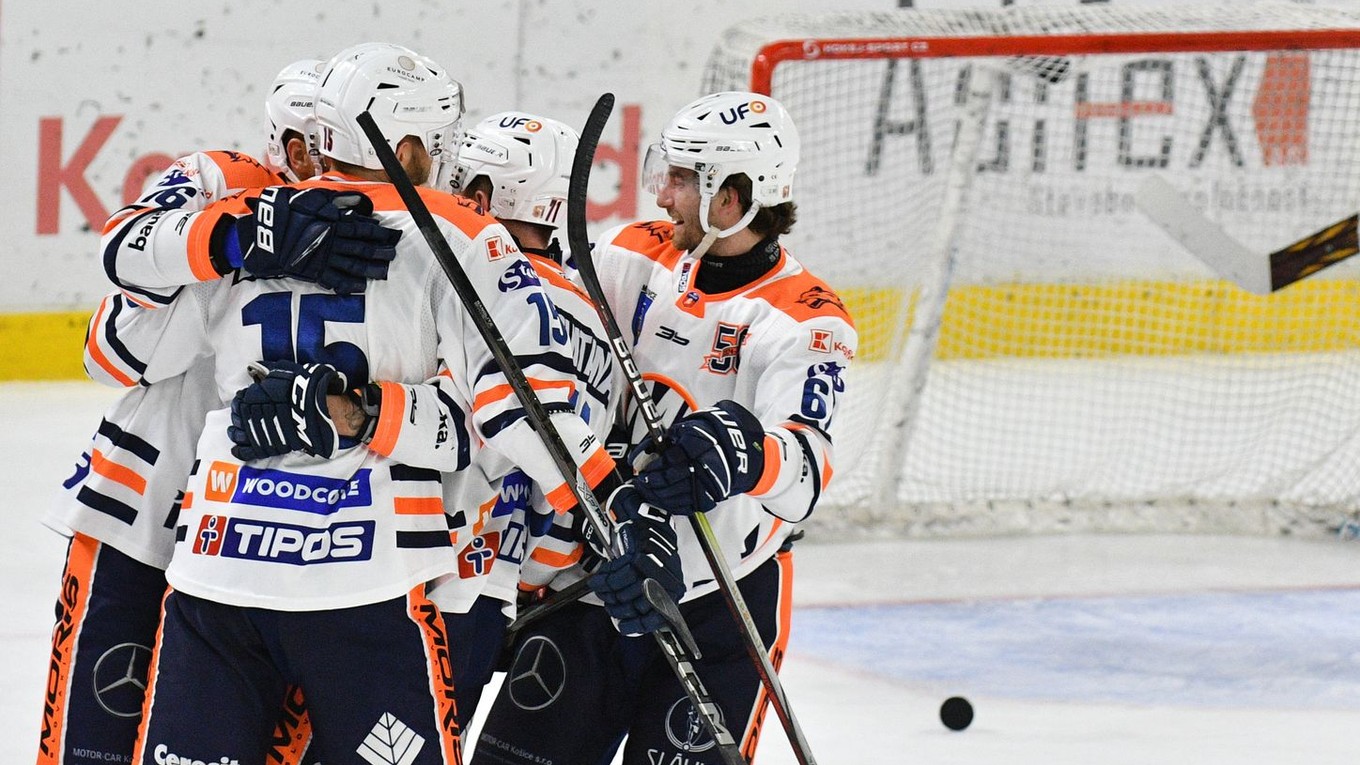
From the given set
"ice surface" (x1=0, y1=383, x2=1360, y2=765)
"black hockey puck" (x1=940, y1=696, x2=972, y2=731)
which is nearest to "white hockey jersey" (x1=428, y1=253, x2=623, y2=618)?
"ice surface" (x1=0, y1=383, x2=1360, y2=765)

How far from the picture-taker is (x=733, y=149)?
245 centimetres

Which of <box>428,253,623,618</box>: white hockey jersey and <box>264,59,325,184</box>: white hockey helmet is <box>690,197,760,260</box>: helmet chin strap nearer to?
<box>428,253,623,618</box>: white hockey jersey

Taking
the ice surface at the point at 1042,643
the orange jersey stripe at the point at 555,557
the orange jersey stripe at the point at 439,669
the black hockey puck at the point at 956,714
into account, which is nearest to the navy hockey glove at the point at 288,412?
the orange jersey stripe at the point at 439,669

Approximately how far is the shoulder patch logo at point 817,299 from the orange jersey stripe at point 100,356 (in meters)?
0.88

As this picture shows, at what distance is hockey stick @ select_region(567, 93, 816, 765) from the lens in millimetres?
2301

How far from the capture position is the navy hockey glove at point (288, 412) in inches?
76.4

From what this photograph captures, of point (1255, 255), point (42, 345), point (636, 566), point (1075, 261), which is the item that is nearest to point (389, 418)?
point (636, 566)

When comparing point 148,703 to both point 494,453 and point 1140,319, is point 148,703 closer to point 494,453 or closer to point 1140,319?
point 494,453

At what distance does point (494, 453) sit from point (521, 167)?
A: 1.60 feet

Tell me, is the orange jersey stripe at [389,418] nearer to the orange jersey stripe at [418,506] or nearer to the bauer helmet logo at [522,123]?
the orange jersey stripe at [418,506]

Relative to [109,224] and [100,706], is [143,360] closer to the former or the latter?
[109,224]

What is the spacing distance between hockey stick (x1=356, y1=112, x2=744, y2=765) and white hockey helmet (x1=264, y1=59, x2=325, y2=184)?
31cm

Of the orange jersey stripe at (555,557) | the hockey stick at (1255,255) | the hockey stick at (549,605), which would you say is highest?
the orange jersey stripe at (555,557)

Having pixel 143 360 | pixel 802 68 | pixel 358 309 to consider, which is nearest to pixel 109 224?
pixel 143 360
